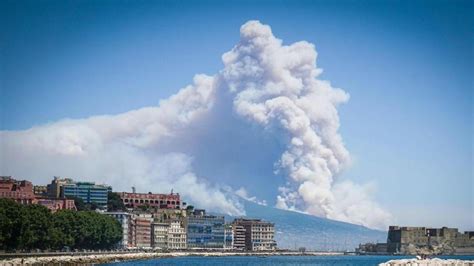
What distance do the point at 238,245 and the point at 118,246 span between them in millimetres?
53120

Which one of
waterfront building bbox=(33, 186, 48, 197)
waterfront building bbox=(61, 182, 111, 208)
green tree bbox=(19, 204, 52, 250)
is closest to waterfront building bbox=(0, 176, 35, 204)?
waterfront building bbox=(33, 186, 48, 197)

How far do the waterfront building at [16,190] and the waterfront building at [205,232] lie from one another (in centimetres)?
3467

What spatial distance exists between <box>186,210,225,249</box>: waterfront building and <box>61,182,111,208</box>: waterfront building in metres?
13.8

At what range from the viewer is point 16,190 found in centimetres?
13900

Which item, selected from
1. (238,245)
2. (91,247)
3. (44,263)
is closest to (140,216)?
(238,245)

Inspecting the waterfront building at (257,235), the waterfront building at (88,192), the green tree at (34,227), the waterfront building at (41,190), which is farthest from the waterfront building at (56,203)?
the waterfront building at (257,235)

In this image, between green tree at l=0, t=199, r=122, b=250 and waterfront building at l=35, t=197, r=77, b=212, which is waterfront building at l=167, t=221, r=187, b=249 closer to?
waterfront building at l=35, t=197, r=77, b=212

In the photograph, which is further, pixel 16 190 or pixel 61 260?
pixel 16 190

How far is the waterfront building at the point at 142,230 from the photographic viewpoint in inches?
6176

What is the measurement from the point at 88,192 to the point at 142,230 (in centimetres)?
1624

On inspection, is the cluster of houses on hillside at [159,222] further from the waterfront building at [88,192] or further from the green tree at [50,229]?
the green tree at [50,229]

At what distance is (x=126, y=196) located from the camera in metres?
186

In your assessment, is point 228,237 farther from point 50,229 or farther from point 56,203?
point 50,229

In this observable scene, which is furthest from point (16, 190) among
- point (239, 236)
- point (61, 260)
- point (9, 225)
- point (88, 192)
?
point (61, 260)
